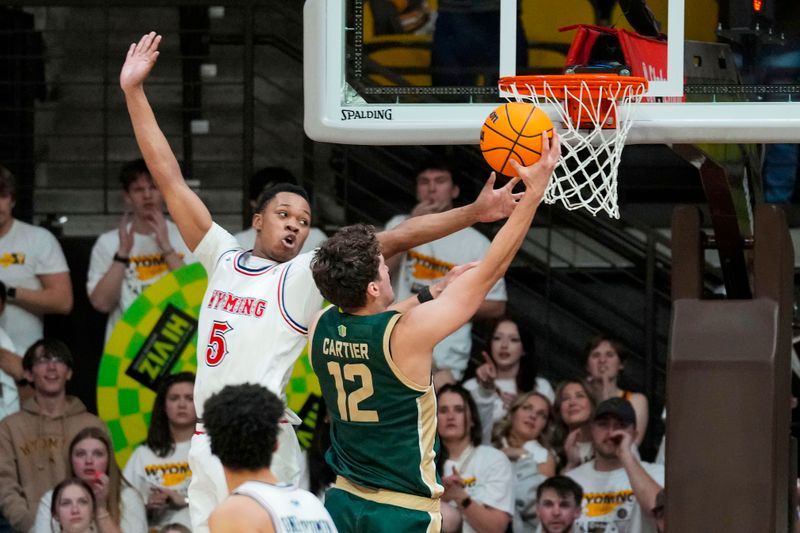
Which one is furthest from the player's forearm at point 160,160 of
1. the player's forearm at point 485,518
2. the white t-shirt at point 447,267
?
the white t-shirt at point 447,267

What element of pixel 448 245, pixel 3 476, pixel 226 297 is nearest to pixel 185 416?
pixel 3 476

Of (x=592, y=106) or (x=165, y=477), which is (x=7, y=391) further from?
(x=592, y=106)

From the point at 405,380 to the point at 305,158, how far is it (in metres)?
5.16

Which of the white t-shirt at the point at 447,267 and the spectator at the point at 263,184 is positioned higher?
the spectator at the point at 263,184

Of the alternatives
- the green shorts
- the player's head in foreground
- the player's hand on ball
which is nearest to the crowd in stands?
the green shorts

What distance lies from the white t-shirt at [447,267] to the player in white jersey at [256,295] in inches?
134

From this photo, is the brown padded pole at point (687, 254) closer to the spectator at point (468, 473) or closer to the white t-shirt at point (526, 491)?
the spectator at point (468, 473)

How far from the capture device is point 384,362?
5.61 m

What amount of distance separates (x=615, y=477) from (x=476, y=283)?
3991 millimetres

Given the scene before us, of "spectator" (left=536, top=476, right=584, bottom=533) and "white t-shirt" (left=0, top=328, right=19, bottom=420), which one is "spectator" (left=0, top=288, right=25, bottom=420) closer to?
"white t-shirt" (left=0, top=328, right=19, bottom=420)

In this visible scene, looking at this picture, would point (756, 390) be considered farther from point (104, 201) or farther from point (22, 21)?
point (22, 21)

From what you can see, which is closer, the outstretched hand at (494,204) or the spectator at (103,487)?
the outstretched hand at (494,204)

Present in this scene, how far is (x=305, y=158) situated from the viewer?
10.6 meters

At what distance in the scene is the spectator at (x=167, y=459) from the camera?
30.5 ft
